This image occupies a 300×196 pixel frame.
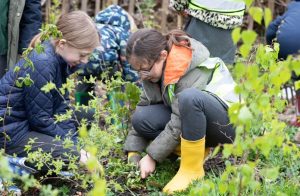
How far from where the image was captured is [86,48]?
3.47 m

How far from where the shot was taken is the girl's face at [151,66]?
337 centimetres

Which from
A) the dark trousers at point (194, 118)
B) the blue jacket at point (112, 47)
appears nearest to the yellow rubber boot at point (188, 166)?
the dark trousers at point (194, 118)

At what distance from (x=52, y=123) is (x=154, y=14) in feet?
18.9

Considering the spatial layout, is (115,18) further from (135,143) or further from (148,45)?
(148,45)

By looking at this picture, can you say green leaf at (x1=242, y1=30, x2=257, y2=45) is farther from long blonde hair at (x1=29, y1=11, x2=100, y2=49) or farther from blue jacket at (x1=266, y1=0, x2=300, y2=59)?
blue jacket at (x1=266, y1=0, x2=300, y2=59)

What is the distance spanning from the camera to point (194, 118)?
3303 millimetres

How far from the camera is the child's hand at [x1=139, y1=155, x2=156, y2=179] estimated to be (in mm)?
3534

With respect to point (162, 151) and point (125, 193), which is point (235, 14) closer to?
point (162, 151)

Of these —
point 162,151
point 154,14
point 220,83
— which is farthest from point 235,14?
point 154,14

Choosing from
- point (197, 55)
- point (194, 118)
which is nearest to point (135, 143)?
point (194, 118)

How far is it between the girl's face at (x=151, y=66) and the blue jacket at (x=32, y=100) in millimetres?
453

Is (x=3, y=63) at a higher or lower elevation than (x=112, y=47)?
lower

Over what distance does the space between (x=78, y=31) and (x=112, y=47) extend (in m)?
1.29

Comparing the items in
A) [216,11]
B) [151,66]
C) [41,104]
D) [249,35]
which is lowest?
[41,104]
